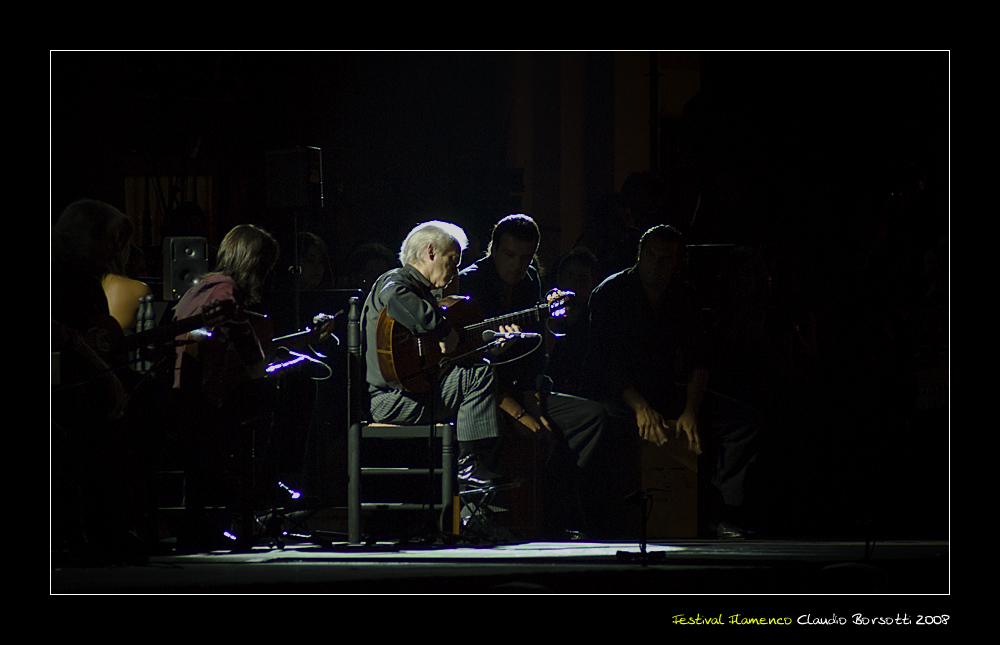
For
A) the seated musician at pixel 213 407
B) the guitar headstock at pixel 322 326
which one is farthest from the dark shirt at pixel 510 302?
the seated musician at pixel 213 407

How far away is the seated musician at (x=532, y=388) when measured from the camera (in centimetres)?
560

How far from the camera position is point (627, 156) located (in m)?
6.59

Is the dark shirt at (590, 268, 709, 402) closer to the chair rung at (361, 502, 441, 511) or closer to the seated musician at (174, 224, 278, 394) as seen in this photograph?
the chair rung at (361, 502, 441, 511)


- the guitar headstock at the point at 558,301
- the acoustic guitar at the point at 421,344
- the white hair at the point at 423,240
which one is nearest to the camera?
the acoustic guitar at the point at 421,344

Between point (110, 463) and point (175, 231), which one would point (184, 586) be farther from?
point (175, 231)

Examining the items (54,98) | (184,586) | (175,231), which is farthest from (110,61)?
(184,586)

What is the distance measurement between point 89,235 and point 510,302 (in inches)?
79.2

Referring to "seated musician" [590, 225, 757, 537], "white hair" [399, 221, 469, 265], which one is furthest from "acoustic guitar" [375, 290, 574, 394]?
"seated musician" [590, 225, 757, 537]

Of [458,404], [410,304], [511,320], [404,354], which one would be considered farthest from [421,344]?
[511,320]

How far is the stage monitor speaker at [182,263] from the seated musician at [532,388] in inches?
51.0

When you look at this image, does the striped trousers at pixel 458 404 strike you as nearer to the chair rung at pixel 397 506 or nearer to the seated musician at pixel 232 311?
the chair rung at pixel 397 506

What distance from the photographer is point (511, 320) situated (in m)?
5.47

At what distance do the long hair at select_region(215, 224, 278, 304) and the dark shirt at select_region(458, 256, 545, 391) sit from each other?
1.04 metres

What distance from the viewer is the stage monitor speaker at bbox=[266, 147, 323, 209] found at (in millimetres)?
5699
